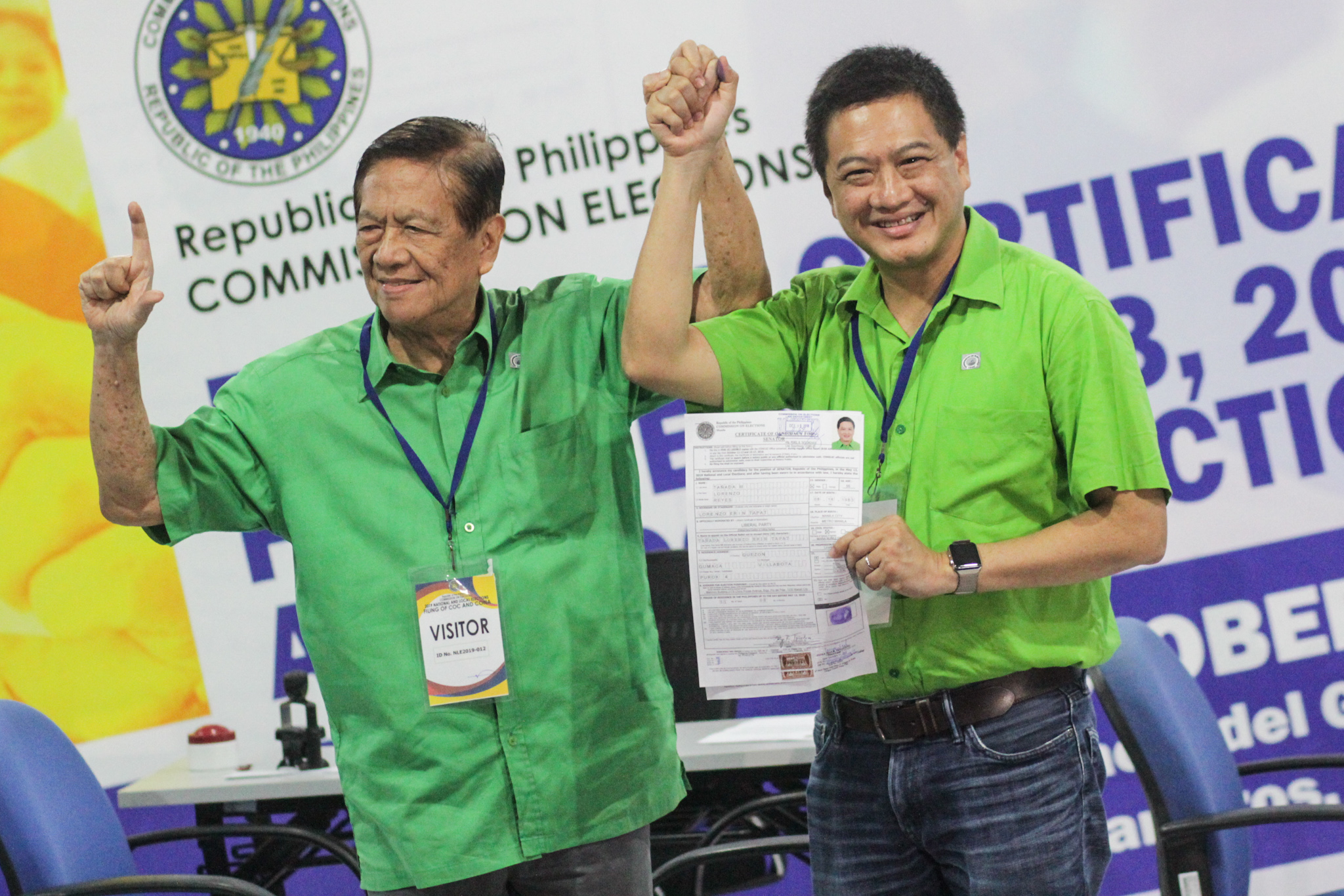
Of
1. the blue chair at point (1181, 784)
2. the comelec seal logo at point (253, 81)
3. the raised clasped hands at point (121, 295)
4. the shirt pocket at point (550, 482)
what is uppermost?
the comelec seal logo at point (253, 81)

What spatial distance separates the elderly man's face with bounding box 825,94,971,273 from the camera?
1.61m

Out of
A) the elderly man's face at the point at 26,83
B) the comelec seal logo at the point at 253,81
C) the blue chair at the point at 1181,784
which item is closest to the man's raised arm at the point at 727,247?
the blue chair at the point at 1181,784

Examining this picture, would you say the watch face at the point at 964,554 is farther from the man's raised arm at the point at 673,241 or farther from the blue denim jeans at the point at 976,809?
the man's raised arm at the point at 673,241

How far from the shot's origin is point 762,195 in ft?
12.9

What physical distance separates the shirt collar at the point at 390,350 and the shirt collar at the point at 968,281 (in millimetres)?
556

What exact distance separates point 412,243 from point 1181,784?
1671mm

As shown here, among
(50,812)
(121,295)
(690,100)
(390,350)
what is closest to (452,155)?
(390,350)

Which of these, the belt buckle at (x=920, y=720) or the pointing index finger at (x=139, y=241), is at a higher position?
the pointing index finger at (x=139, y=241)

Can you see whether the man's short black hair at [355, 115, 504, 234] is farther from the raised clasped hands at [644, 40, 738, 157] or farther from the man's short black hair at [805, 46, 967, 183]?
the man's short black hair at [805, 46, 967, 183]

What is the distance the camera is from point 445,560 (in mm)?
1789

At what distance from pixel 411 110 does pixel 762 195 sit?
3.90 ft

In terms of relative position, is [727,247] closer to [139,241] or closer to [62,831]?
[139,241]

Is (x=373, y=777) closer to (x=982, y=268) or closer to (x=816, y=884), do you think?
(x=816, y=884)

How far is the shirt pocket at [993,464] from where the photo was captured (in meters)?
1.59
